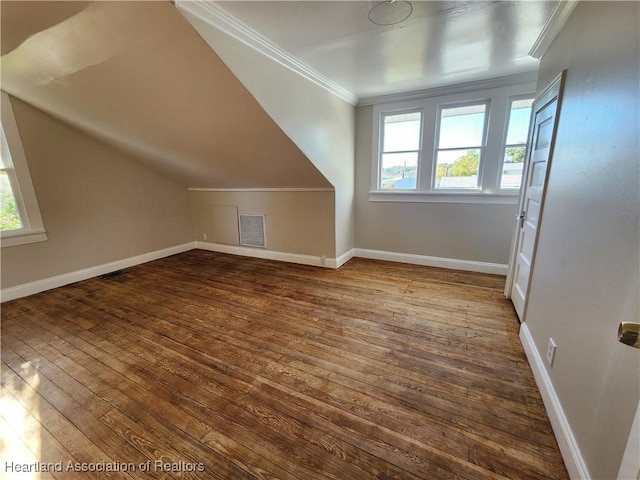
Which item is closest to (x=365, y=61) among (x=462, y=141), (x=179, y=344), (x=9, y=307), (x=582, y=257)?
(x=462, y=141)

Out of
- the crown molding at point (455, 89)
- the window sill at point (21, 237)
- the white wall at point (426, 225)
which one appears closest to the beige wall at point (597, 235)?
the crown molding at point (455, 89)

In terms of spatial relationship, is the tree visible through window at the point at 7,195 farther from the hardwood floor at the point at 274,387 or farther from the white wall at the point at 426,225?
the white wall at the point at 426,225

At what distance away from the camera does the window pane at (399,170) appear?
3.78 metres

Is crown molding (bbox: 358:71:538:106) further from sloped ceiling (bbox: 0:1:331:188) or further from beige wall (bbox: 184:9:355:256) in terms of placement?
sloped ceiling (bbox: 0:1:331:188)

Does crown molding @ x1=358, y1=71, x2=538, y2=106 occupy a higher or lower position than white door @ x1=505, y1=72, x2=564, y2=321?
higher

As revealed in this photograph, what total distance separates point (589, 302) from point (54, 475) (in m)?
2.51

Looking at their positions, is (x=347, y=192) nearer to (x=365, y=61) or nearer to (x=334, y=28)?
(x=365, y=61)

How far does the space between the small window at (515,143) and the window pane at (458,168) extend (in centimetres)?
30

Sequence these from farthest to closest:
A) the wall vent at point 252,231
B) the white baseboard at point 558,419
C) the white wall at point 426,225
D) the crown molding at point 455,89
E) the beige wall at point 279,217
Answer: the wall vent at point 252,231 < the beige wall at point 279,217 < the white wall at point 426,225 < the crown molding at point 455,89 < the white baseboard at point 558,419

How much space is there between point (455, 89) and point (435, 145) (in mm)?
656

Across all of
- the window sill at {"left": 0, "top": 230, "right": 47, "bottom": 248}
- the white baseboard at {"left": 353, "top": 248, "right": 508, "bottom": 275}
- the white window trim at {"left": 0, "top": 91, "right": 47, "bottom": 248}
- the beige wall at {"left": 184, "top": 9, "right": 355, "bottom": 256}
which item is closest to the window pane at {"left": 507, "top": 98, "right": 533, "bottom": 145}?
the white baseboard at {"left": 353, "top": 248, "right": 508, "bottom": 275}

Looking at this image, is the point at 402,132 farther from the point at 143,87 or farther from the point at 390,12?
the point at 143,87

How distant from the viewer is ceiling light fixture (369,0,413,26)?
1.72m

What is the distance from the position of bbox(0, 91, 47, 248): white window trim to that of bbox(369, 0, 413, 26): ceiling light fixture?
12.2 ft
